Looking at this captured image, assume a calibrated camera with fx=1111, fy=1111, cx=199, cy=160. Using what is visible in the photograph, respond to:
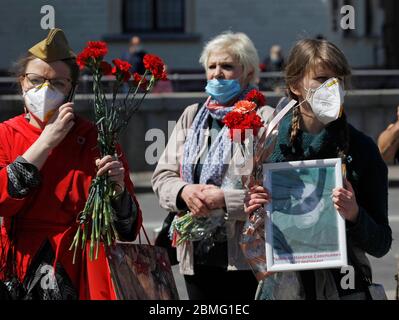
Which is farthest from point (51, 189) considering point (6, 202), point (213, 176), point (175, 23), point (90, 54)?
point (175, 23)

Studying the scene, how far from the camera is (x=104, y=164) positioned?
411 cm

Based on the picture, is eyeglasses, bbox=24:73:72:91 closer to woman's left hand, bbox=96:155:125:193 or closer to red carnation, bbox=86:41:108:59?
red carnation, bbox=86:41:108:59

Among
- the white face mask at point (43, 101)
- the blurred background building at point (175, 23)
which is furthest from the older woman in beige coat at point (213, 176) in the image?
the blurred background building at point (175, 23)

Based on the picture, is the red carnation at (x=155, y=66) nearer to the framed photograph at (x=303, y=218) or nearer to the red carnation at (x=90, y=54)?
the red carnation at (x=90, y=54)

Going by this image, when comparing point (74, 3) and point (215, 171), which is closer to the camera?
point (215, 171)

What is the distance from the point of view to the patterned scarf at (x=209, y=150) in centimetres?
478

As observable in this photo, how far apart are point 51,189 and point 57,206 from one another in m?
0.07

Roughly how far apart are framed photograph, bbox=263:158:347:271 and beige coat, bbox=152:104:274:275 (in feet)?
1.82

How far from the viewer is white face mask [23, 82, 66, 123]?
423 centimetres

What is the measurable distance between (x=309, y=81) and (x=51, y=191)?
1062 millimetres

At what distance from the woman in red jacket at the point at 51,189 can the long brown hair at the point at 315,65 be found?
27.2 inches

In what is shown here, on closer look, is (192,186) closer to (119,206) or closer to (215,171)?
(215,171)

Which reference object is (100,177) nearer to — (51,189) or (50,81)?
(51,189)

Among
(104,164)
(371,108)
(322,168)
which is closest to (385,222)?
(322,168)
